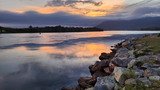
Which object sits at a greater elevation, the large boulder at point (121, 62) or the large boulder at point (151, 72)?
the large boulder at point (151, 72)

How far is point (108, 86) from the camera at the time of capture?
18.5m

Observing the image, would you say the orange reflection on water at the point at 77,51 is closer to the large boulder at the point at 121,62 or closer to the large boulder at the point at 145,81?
the large boulder at the point at 121,62

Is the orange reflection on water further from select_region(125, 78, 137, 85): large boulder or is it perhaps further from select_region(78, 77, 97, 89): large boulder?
select_region(125, 78, 137, 85): large boulder

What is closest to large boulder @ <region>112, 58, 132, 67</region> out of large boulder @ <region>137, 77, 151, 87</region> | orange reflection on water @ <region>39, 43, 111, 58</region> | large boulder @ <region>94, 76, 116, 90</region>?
large boulder @ <region>94, 76, 116, 90</region>

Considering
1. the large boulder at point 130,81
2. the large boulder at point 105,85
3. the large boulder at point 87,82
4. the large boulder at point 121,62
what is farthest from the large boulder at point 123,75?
the large boulder at point 121,62

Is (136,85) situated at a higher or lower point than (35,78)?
higher

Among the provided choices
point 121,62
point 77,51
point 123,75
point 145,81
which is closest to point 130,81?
point 145,81

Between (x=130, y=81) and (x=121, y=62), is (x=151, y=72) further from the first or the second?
(x=121, y=62)

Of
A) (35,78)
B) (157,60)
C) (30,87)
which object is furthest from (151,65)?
(35,78)

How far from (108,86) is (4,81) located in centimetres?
1383

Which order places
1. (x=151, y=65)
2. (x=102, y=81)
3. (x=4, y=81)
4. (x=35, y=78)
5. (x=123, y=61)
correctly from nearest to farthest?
(x=102, y=81)
(x=151, y=65)
(x=123, y=61)
(x=4, y=81)
(x=35, y=78)

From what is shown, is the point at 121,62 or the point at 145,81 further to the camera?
the point at 121,62

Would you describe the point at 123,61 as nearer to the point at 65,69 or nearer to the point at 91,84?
the point at 91,84

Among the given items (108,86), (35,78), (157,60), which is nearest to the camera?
(108,86)
